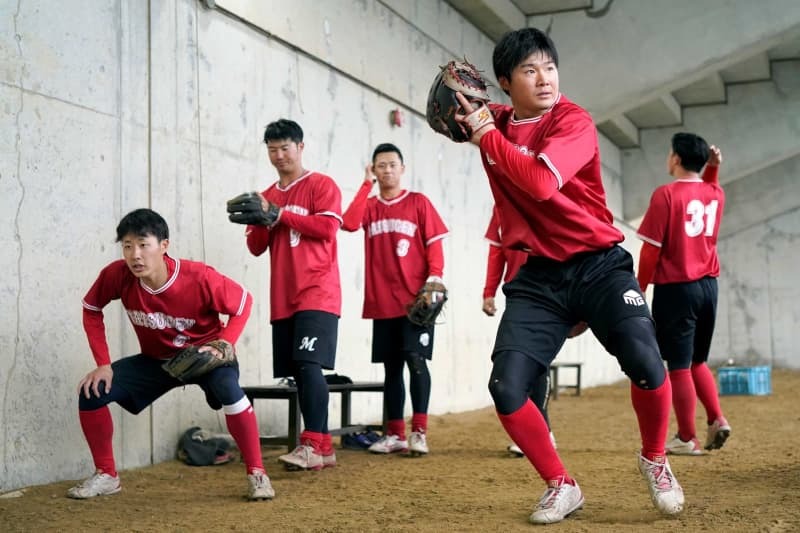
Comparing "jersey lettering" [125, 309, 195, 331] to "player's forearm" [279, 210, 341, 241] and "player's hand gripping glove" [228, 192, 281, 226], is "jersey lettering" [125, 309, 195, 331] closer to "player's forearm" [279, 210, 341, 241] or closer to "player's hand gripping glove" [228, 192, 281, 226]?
"player's hand gripping glove" [228, 192, 281, 226]

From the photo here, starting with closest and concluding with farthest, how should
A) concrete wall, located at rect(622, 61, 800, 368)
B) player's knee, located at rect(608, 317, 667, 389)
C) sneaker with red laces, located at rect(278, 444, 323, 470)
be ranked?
player's knee, located at rect(608, 317, 667, 389)
sneaker with red laces, located at rect(278, 444, 323, 470)
concrete wall, located at rect(622, 61, 800, 368)

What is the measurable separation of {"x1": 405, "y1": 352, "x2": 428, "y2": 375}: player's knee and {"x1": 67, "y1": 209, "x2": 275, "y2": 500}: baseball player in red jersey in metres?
1.73

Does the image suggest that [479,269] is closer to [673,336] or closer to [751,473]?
A: [673,336]

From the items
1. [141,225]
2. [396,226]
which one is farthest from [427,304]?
[141,225]

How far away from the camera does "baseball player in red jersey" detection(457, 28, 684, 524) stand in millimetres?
3543

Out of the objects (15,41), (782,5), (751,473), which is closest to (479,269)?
(782,5)

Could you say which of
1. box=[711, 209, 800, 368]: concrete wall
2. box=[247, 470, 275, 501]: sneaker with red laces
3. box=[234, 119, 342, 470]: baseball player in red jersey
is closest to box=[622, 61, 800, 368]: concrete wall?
box=[711, 209, 800, 368]: concrete wall

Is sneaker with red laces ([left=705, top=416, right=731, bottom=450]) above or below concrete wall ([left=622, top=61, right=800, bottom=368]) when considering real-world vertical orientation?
below

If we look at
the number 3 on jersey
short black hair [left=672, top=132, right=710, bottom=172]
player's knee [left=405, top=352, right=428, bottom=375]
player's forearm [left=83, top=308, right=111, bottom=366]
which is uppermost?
short black hair [left=672, top=132, right=710, bottom=172]

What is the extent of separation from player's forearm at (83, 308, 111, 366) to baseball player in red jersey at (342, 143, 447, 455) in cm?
206

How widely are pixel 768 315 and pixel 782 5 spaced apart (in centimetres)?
1113

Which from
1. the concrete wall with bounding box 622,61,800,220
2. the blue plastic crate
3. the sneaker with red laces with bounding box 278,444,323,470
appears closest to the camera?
the sneaker with red laces with bounding box 278,444,323,470

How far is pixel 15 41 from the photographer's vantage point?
4715 millimetres

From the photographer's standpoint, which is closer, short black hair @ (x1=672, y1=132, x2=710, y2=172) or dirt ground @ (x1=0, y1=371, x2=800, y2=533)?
dirt ground @ (x1=0, y1=371, x2=800, y2=533)
